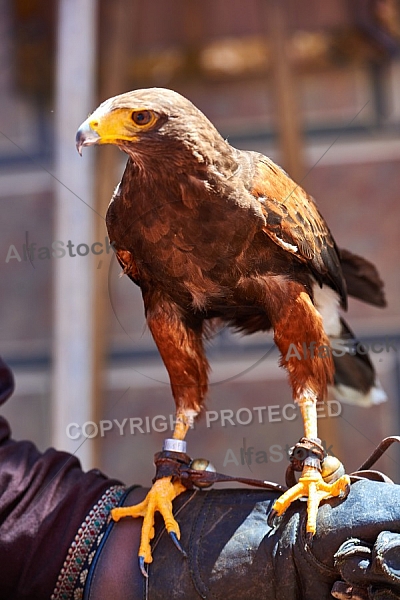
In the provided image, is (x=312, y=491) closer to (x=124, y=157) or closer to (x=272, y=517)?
(x=272, y=517)

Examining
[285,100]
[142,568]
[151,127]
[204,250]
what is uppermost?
[285,100]

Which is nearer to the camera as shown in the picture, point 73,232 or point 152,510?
point 152,510

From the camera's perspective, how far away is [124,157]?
3.17 metres

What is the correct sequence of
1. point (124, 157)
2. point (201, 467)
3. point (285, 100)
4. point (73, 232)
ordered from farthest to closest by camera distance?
1. point (124, 157)
2. point (285, 100)
3. point (73, 232)
4. point (201, 467)

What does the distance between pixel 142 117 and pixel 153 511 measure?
77 cm

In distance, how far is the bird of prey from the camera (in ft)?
3.97

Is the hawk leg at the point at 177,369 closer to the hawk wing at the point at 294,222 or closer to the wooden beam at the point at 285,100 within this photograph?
the hawk wing at the point at 294,222

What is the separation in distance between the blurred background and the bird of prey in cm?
108

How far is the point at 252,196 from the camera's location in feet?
4.27

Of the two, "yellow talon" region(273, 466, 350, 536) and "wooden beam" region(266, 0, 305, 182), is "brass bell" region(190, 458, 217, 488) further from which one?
"wooden beam" region(266, 0, 305, 182)

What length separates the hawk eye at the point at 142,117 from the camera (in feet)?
3.83

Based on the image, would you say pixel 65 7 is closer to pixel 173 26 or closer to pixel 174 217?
pixel 173 26

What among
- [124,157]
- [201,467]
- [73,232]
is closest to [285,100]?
[124,157]

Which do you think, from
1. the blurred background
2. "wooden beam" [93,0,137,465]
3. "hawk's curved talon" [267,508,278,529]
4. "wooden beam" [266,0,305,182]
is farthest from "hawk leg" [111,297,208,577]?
"wooden beam" [266,0,305,182]
